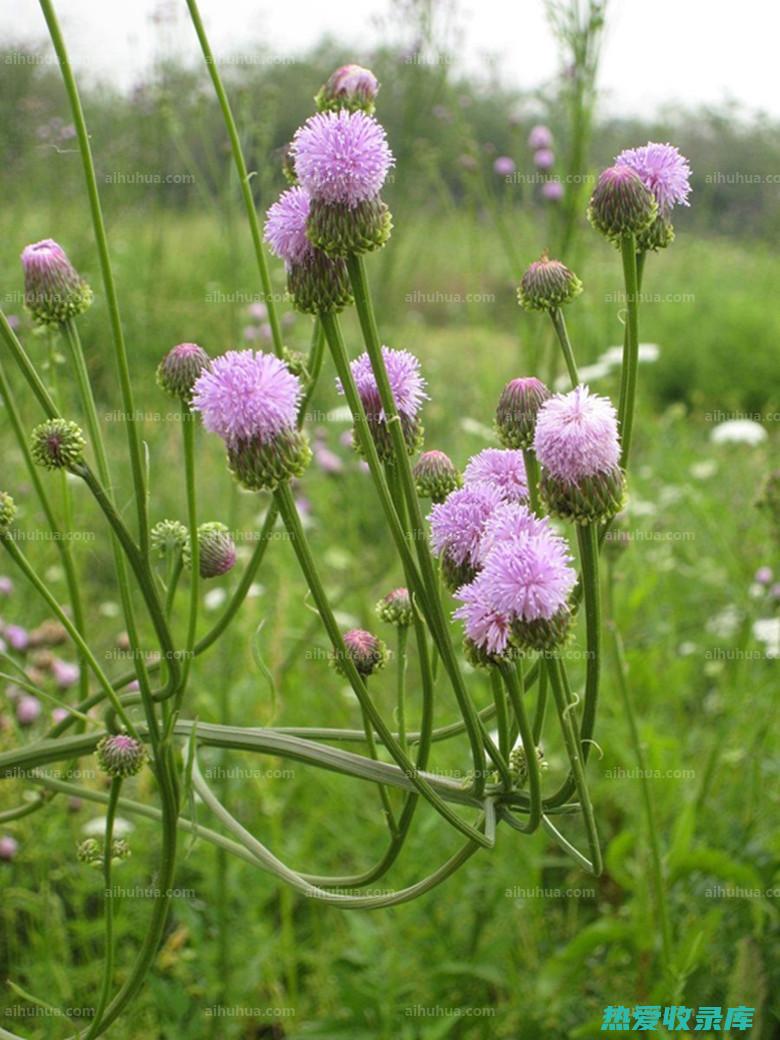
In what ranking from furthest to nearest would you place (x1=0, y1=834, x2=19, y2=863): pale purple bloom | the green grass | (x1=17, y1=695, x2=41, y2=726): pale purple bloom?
1. (x1=17, y1=695, x2=41, y2=726): pale purple bloom
2. (x1=0, y1=834, x2=19, y2=863): pale purple bloom
3. the green grass

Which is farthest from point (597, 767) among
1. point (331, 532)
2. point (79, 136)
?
point (79, 136)

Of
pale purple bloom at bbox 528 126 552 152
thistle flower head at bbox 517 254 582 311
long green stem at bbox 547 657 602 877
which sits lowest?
long green stem at bbox 547 657 602 877

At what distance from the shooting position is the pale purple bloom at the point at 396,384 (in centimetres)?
97

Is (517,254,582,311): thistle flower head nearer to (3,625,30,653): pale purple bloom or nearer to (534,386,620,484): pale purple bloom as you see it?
(534,386,620,484): pale purple bloom

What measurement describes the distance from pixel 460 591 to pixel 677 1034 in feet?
4.05

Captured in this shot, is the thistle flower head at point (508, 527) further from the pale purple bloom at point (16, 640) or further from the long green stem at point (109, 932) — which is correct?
the pale purple bloom at point (16, 640)

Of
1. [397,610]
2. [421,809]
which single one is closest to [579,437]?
[397,610]

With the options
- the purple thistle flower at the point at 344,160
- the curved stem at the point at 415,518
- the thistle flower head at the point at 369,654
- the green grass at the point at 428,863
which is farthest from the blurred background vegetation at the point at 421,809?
the purple thistle flower at the point at 344,160

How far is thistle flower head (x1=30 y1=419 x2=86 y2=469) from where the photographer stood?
36.2 inches

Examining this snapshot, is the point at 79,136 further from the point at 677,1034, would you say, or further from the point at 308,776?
the point at 308,776

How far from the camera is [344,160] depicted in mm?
827

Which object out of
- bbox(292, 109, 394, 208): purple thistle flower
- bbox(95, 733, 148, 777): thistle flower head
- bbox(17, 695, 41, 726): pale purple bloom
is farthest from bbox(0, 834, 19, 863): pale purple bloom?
bbox(292, 109, 394, 208): purple thistle flower

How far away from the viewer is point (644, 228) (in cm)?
98

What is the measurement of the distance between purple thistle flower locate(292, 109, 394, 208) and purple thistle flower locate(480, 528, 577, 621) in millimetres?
300
